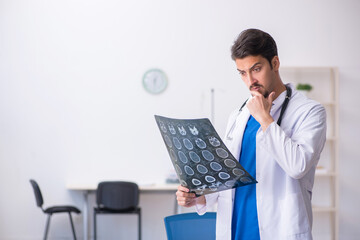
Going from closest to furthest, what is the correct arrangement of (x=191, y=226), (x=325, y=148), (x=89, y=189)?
(x=191, y=226) < (x=89, y=189) < (x=325, y=148)

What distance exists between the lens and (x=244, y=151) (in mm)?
1540

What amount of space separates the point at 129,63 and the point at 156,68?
31cm

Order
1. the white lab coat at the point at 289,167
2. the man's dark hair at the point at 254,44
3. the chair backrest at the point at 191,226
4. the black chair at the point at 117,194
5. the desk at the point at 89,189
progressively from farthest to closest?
the desk at the point at 89,189 < the black chair at the point at 117,194 < the chair backrest at the point at 191,226 < the man's dark hair at the point at 254,44 < the white lab coat at the point at 289,167

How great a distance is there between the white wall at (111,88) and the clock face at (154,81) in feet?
0.22

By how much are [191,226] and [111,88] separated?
3227 mm

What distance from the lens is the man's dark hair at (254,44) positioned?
1.47 m

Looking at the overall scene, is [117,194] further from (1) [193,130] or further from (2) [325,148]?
(1) [193,130]

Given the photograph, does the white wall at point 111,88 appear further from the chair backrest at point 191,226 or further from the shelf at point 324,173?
the chair backrest at point 191,226

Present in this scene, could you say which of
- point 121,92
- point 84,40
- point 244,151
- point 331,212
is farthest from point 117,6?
point 244,151

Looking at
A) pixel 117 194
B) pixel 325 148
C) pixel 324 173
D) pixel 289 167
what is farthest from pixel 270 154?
pixel 325 148

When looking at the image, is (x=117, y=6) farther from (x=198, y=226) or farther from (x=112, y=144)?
(x=198, y=226)

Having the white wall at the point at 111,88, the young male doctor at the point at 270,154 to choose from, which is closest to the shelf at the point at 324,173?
the white wall at the point at 111,88

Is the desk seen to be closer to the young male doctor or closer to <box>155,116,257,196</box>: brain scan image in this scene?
the young male doctor

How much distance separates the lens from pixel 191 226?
1.97 metres
